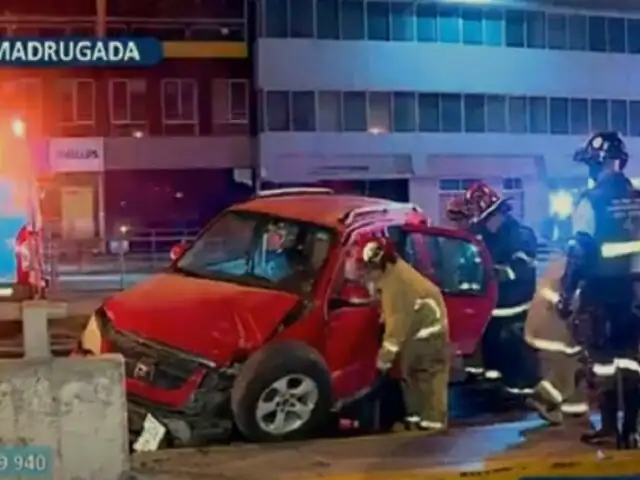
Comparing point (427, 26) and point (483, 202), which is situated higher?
point (427, 26)

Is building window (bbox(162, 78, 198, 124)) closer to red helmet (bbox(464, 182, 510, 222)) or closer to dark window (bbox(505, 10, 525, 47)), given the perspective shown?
dark window (bbox(505, 10, 525, 47))

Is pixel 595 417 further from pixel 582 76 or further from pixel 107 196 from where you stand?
pixel 582 76

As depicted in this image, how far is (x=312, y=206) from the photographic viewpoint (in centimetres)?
830

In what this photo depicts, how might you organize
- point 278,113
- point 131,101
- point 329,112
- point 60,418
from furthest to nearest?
point 278,113
point 329,112
point 131,101
point 60,418

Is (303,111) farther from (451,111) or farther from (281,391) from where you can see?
(281,391)

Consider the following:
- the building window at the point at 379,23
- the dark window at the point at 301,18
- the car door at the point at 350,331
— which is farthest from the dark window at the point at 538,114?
the car door at the point at 350,331

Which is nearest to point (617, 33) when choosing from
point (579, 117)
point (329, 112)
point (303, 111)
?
point (579, 117)

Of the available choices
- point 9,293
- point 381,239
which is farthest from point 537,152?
point 381,239

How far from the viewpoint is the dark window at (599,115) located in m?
15.9

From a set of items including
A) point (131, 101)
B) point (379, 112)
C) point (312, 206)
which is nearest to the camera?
point (312, 206)

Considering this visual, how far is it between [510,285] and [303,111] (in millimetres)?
8324

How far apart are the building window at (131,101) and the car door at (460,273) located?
8.48 metres

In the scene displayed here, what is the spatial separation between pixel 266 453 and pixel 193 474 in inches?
27.2

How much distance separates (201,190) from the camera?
53.1 ft
